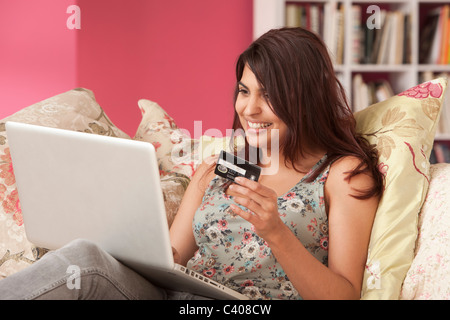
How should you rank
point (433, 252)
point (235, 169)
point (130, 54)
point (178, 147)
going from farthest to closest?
1. point (130, 54)
2. point (178, 147)
3. point (433, 252)
4. point (235, 169)

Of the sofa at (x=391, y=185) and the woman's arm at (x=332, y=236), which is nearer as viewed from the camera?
the woman's arm at (x=332, y=236)

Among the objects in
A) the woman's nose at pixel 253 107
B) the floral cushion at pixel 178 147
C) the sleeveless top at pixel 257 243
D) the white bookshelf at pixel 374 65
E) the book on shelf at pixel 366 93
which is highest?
the white bookshelf at pixel 374 65

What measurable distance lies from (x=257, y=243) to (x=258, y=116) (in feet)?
0.99

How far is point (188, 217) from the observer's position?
54.9 inches

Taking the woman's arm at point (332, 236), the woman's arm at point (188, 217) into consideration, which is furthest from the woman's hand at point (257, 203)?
the woman's arm at point (188, 217)

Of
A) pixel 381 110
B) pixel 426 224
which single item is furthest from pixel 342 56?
pixel 426 224

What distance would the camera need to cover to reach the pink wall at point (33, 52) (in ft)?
8.91

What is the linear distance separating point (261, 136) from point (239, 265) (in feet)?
1.02

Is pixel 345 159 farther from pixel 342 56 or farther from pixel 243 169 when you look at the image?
pixel 342 56

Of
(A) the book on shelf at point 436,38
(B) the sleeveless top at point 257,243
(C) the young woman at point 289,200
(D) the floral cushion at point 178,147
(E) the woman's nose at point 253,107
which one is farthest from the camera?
(A) the book on shelf at point 436,38

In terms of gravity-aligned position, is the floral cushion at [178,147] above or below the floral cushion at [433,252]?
above

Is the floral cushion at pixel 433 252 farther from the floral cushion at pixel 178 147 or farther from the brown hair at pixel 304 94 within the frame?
the floral cushion at pixel 178 147

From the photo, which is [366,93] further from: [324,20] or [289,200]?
[289,200]

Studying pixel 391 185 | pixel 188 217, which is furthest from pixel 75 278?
pixel 391 185
